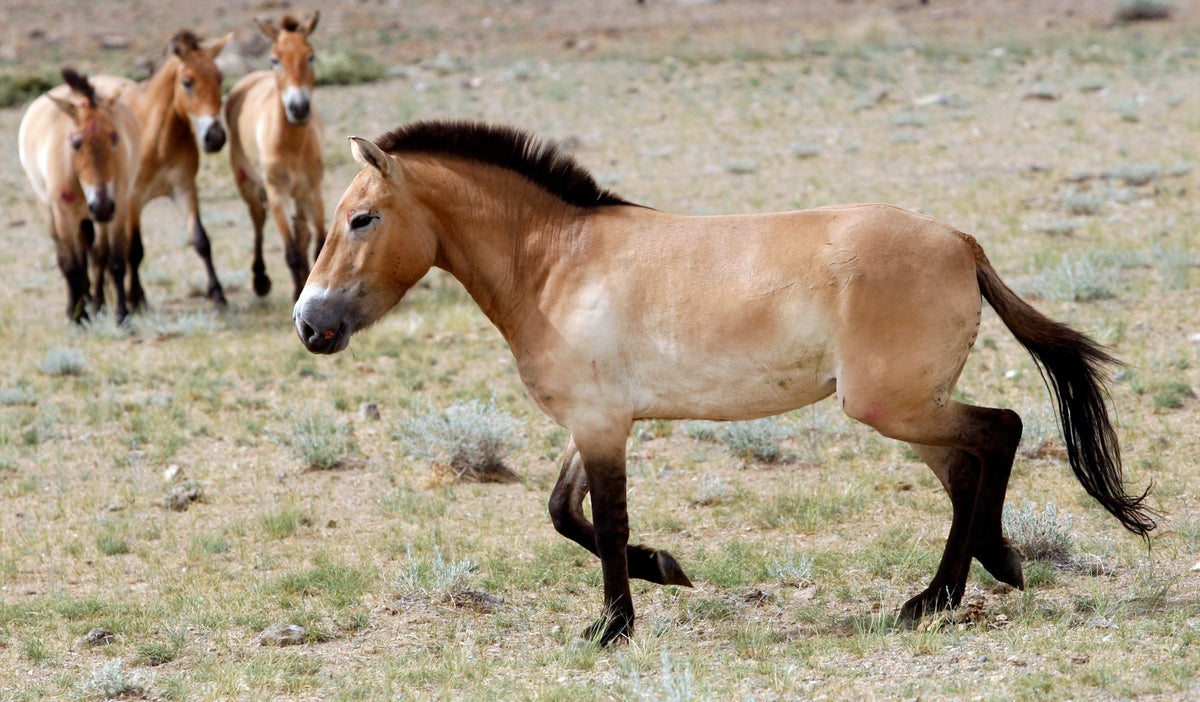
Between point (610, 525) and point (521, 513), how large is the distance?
2.09 metres

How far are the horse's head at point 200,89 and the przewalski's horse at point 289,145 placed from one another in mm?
464

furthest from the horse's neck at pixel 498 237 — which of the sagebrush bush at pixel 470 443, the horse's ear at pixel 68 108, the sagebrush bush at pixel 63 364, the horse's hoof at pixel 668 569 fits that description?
the horse's ear at pixel 68 108

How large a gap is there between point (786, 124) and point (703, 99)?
282 cm

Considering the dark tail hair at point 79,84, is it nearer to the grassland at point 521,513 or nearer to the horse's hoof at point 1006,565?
the grassland at point 521,513

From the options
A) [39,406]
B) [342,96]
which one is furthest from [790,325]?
[342,96]

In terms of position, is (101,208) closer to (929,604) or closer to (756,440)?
(756,440)

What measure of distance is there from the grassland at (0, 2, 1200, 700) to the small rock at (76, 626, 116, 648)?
4 cm

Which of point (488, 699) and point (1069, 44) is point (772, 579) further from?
point (1069, 44)

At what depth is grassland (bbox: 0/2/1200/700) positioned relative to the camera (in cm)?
475

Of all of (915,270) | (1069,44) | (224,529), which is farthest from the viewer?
(1069,44)

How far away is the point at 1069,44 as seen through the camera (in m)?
27.5

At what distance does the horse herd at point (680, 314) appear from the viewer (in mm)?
4758

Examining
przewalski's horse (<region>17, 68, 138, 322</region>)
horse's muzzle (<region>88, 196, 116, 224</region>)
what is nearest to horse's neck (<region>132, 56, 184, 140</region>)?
przewalski's horse (<region>17, 68, 138, 322</region>)

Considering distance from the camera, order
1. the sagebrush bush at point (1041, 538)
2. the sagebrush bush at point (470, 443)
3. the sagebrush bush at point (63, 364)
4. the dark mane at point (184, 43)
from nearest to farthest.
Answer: the sagebrush bush at point (1041, 538) < the sagebrush bush at point (470, 443) < the sagebrush bush at point (63, 364) < the dark mane at point (184, 43)
